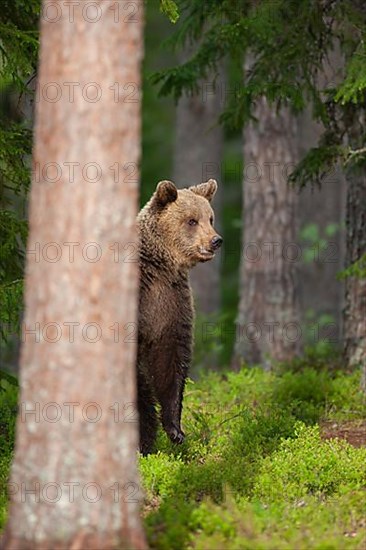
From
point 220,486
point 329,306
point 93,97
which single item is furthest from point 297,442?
point 329,306

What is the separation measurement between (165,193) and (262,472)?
2665 mm

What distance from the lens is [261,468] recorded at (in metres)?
7.73

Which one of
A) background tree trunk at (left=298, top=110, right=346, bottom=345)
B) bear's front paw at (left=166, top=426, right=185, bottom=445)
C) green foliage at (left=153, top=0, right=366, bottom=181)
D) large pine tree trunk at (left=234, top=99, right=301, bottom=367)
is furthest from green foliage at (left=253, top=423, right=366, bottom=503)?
background tree trunk at (left=298, top=110, right=346, bottom=345)

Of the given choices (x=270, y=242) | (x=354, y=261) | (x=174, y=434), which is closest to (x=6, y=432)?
(x=174, y=434)

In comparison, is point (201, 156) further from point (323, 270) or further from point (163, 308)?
point (163, 308)

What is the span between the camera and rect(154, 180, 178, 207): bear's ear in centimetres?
873

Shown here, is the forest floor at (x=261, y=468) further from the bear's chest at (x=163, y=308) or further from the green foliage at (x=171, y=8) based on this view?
the green foliage at (x=171, y=8)

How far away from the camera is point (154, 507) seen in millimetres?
6863

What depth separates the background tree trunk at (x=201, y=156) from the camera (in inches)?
749

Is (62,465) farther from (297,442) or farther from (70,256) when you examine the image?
(297,442)

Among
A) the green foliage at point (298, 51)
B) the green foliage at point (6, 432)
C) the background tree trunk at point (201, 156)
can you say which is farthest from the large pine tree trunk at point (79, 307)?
the background tree trunk at point (201, 156)

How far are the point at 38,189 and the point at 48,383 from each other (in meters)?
1.11

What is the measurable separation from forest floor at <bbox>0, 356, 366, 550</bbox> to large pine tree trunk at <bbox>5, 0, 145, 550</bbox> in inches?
31.1

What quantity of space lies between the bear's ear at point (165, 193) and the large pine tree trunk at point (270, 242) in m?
4.87
